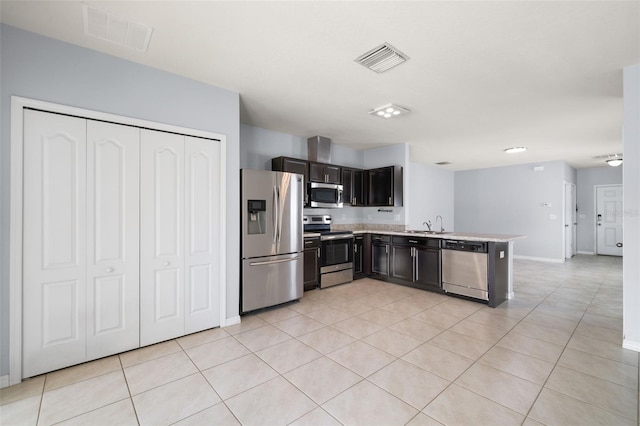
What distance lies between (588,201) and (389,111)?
849 cm

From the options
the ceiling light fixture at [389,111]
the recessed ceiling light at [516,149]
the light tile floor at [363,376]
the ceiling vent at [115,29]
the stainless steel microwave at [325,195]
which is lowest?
the light tile floor at [363,376]

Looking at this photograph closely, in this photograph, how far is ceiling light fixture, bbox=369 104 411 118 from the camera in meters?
3.76

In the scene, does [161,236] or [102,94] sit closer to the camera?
[102,94]

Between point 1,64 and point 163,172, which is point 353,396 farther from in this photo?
point 1,64

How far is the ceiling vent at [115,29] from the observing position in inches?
81.0

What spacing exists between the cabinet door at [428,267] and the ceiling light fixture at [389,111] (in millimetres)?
2226

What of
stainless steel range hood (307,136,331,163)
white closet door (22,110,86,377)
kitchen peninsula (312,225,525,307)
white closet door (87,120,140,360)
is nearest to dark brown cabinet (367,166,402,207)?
kitchen peninsula (312,225,525,307)

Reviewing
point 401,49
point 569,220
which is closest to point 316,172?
point 401,49

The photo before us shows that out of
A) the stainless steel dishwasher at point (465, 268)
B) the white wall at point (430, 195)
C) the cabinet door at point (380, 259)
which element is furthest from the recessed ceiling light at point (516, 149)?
the cabinet door at point (380, 259)

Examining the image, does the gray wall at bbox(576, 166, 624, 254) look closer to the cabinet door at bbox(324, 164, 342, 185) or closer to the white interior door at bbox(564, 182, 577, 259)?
the white interior door at bbox(564, 182, 577, 259)

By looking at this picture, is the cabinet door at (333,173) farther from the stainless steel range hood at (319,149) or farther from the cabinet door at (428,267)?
the cabinet door at (428,267)

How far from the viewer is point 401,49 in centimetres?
245

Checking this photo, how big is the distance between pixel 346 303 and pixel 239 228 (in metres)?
1.86

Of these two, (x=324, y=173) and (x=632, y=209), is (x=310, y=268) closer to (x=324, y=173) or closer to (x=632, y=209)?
(x=324, y=173)
